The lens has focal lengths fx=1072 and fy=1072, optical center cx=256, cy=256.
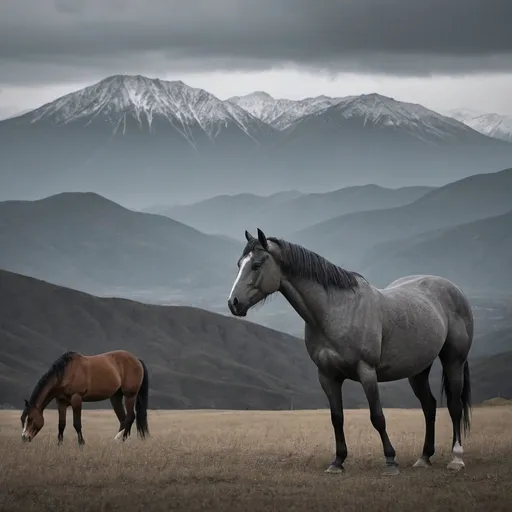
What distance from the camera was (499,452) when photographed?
1614 cm

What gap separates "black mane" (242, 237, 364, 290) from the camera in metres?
14.4

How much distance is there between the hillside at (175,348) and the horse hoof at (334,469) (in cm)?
10490

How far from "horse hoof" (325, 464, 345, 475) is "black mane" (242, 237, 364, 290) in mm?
2444

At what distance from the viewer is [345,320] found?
561 inches

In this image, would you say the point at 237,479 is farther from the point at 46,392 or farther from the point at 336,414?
the point at 46,392

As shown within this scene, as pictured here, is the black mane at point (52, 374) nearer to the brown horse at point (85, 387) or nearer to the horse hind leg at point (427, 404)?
A: the brown horse at point (85, 387)

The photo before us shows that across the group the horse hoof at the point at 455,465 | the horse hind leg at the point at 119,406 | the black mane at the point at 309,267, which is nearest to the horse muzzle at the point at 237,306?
the black mane at the point at 309,267

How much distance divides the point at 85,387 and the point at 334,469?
22.7 ft

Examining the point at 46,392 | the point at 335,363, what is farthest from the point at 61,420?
the point at 335,363

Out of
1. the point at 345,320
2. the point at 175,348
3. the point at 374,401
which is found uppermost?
the point at 345,320

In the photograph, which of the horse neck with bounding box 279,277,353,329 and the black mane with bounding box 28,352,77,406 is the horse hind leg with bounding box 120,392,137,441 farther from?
the horse neck with bounding box 279,277,353,329

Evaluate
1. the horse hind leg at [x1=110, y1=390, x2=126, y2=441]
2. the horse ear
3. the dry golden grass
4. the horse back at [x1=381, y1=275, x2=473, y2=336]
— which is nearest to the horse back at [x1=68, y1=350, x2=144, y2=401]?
the horse hind leg at [x1=110, y1=390, x2=126, y2=441]

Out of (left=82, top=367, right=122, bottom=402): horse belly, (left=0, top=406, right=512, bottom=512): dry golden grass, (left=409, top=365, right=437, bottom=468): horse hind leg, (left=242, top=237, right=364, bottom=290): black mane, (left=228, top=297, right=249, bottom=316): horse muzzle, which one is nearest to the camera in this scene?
(left=0, top=406, right=512, bottom=512): dry golden grass

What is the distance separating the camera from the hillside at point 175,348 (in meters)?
132
